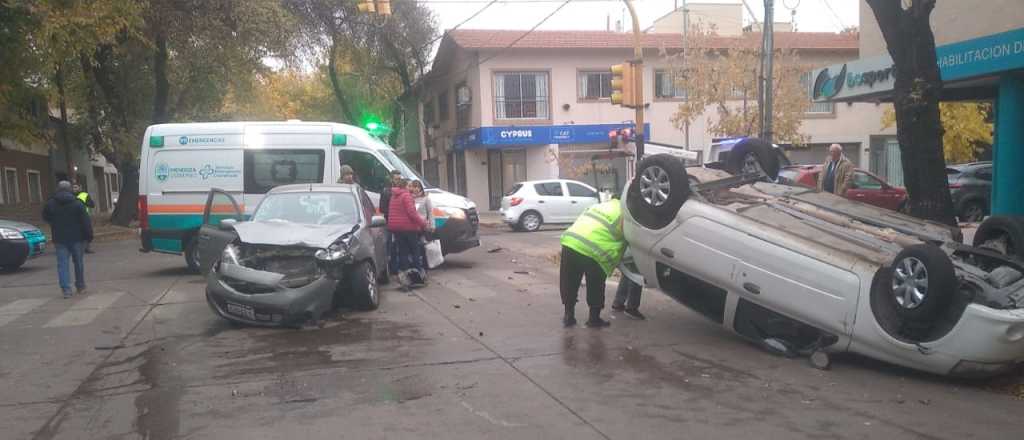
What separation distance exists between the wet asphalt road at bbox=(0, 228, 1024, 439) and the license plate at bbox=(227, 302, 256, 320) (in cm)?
21

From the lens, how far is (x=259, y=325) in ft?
27.2

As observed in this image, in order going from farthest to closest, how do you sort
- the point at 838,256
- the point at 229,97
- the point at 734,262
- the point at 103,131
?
the point at 229,97 → the point at 103,131 → the point at 734,262 → the point at 838,256

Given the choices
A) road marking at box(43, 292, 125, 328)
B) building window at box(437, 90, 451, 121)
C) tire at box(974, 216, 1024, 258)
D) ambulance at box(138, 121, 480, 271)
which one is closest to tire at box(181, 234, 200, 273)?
ambulance at box(138, 121, 480, 271)

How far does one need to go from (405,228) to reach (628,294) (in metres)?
3.48

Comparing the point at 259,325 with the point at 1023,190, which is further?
the point at 1023,190

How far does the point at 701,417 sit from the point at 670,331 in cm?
279

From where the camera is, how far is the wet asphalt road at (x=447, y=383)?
518 cm

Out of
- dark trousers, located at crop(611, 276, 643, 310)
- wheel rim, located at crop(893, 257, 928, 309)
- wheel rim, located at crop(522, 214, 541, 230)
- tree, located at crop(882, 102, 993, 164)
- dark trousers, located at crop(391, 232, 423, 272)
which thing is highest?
tree, located at crop(882, 102, 993, 164)

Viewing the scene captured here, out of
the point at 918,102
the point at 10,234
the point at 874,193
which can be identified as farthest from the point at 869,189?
the point at 10,234

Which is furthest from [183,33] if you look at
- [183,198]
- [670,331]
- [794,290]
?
[794,290]

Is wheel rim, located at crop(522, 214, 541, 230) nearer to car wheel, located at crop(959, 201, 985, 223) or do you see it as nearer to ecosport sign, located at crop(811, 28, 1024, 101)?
ecosport sign, located at crop(811, 28, 1024, 101)

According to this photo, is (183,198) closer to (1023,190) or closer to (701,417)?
(701,417)

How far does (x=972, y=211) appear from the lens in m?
19.8

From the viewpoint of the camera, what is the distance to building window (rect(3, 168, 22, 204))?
28438 millimetres
